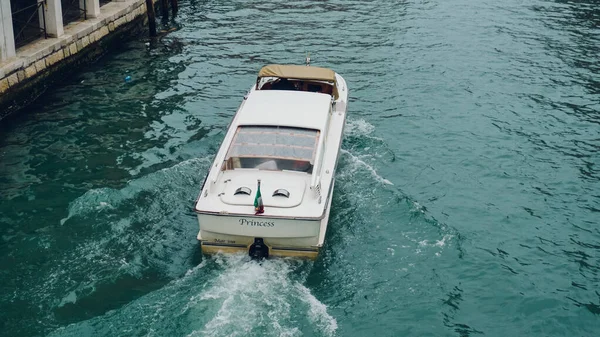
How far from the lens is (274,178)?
49.3 ft

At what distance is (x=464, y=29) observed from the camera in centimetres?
3108

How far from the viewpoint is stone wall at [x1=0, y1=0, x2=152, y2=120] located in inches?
842

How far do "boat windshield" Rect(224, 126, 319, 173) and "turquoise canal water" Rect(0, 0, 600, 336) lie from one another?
65.0 inches

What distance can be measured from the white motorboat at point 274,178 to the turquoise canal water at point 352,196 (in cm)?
54

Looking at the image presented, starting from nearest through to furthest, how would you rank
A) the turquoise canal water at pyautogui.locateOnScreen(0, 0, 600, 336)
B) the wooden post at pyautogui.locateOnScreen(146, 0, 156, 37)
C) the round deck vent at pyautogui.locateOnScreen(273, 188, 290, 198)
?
the turquoise canal water at pyautogui.locateOnScreen(0, 0, 600, 336)
the round deck vent at pyautogui.locateOnScreen(273, 188, 290, 198)
the wooden post at pyautogui.locateOnScreen(146, 0, 156, 37)

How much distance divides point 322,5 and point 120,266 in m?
24.0

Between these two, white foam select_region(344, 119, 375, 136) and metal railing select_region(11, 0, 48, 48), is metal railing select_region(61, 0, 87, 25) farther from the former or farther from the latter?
white foam select_region(344, 119, 375, 136)

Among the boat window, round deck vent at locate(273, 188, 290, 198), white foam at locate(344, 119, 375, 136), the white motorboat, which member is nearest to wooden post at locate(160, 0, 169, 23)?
the boat window

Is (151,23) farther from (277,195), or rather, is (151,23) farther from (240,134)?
(277,195)

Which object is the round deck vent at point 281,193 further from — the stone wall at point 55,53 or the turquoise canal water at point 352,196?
the stone wall at point 55,53

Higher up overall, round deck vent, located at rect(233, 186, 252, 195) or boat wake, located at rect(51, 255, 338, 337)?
round deck vent, located at rect(233, 186, 252, 195)

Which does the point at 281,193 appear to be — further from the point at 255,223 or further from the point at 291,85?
the point at 291,85

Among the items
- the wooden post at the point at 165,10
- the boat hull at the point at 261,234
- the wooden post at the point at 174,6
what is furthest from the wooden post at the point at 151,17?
the boat hull at the point at 261,234

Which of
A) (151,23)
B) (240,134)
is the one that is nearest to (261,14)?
(151,23)
